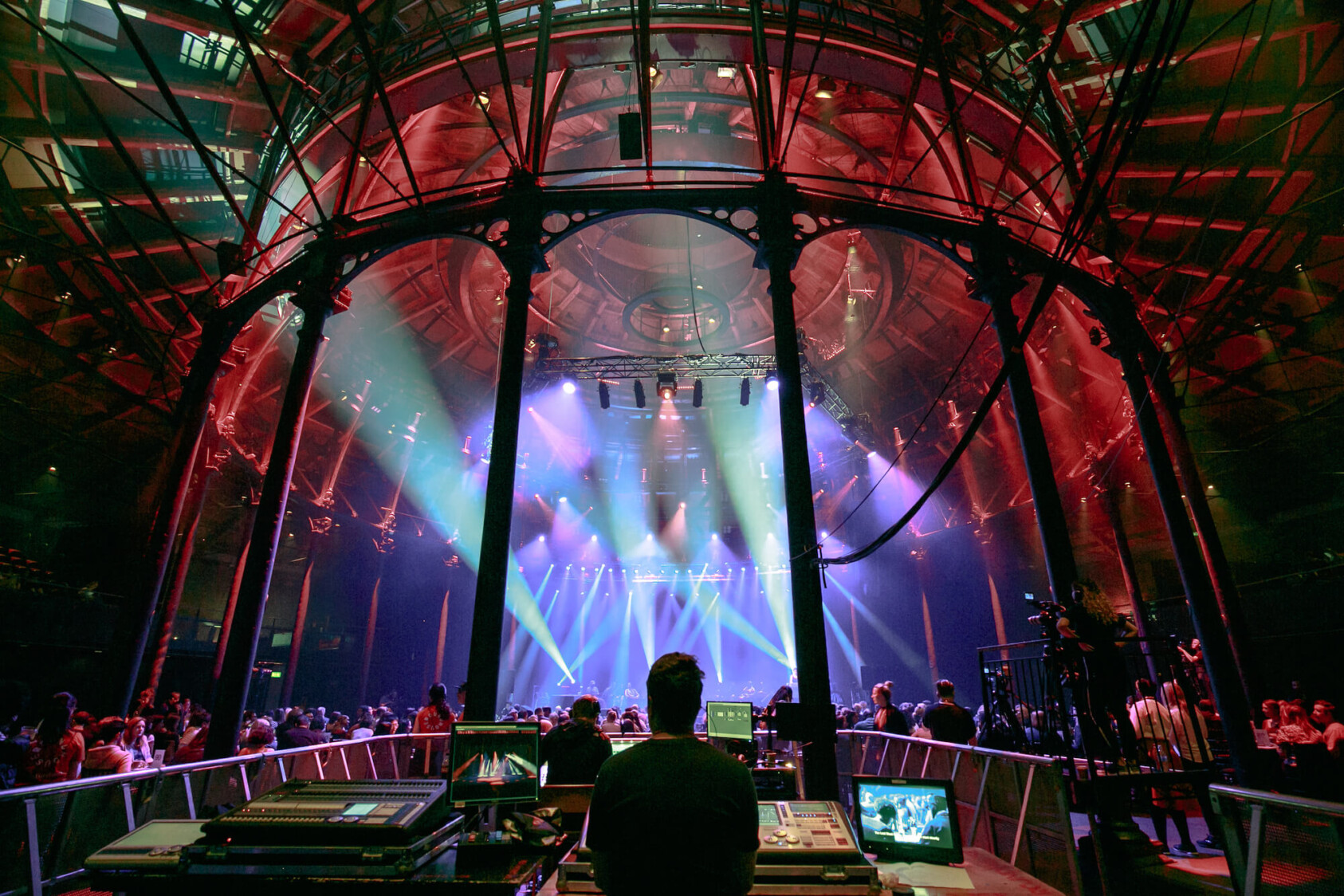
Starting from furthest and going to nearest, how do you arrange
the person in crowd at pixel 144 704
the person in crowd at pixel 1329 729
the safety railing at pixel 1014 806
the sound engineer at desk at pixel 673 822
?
1. the person in crowd at pixel 144 704
2. the person in crowd at pixel 1329 729
3. the safety railing at pixel 1014 806
4. the sound engineer at desk at pixel 673 822


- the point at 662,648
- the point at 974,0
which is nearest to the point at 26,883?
the point at 974,0

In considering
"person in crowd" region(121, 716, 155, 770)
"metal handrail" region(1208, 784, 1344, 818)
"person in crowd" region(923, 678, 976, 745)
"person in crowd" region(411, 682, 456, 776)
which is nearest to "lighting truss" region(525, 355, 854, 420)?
"person in crowd" region(411, 682, 456, 776)

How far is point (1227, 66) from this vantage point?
9844 mm

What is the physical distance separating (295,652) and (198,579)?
11.9ft

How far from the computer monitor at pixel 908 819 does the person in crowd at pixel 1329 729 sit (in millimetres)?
7468

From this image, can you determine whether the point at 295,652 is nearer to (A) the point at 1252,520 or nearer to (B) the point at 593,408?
(B) the point at 593,408

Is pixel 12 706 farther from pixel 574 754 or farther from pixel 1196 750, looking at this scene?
pixel 1196 750

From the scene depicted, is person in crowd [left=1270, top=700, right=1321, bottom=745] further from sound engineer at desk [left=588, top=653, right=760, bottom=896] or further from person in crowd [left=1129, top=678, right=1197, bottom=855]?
sound engineer at desk [left=588, top=653, right=760, bottom=896]

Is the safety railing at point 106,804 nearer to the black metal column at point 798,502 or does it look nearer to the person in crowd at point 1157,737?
the black metal column at point 798,502

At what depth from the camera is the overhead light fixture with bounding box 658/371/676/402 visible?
57.5 ft

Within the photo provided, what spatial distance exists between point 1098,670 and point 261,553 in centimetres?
1016

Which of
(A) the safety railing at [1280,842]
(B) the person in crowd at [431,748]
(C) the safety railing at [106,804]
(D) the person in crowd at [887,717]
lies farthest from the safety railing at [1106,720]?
(B) the person in crowd at [431,748]

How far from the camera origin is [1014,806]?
5.00m

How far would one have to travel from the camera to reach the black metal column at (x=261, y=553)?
24.8 ft
